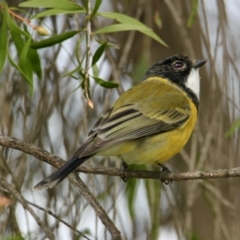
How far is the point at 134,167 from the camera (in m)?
4.34

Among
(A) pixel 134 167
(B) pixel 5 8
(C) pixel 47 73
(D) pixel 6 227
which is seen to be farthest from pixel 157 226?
(B) pixel 5 8

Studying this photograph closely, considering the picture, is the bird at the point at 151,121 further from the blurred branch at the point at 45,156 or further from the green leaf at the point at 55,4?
the green leaf at the point at 55,4

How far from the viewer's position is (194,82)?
454 centimetres

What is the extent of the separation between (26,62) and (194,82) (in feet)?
4.96

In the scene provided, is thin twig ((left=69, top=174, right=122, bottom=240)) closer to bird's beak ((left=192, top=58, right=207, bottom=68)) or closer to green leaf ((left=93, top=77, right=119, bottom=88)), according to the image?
green leaf ((left=93, top=77, right=119, bottom=88))

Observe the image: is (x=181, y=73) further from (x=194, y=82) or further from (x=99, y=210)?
(x=99, y=210)

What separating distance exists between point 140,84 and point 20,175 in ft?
3.39

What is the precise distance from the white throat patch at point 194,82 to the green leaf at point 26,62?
56.5 inches

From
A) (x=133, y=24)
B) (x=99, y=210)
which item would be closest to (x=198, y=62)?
(x=133, y=24)

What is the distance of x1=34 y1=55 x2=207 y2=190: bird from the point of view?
355cm

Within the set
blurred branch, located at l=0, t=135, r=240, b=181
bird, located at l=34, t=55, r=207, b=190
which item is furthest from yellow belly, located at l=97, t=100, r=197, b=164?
blurred branch, located at l=0, t=135, r=240, b=181

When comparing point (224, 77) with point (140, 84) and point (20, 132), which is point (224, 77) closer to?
point (140, 84)

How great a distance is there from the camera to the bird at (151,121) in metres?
3.55

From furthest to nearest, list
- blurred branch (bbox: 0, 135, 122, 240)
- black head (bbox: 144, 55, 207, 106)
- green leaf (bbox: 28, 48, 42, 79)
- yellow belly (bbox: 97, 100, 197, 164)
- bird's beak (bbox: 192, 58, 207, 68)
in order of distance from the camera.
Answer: black head (bbox: 144, 55, 207, 106), bird's beak (bbox: 192, 58, 207, 68), yellow belly (bbox: 97, 100, 197, 164), green leaf (bbox: 28, 48, 42, 79), blurred branch (bbox: 0, 135, 122, 240)
